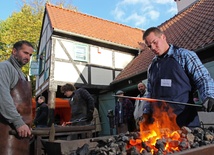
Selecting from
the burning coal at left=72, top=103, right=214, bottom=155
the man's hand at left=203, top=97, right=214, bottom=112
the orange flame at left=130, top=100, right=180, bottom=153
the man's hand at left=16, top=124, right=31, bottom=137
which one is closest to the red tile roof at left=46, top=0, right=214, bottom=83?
the orange flame at left=130, top=100, right=180, bottom=153

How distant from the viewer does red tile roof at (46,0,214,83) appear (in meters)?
6.73

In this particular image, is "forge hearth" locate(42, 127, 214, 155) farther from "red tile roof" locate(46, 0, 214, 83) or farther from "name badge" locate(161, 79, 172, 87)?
"red tile roof" locate(46, 0, 214, 83)

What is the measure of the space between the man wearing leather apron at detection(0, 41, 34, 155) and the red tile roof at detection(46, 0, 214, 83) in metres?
5.14

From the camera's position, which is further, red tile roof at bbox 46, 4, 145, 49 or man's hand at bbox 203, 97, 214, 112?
red tile roof at bbox 46, 4, 145, 49

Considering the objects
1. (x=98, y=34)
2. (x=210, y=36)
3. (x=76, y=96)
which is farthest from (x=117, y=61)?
(x=76, y=96)

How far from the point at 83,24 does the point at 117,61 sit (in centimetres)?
283

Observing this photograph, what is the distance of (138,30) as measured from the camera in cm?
1449

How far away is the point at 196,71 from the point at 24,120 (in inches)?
74.7

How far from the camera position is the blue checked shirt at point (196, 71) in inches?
76.7

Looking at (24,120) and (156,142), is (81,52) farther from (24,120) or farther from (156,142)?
(156,142)

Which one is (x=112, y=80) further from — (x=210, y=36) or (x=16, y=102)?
(x=16, y=102)

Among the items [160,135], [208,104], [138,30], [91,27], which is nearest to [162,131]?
[160,135]

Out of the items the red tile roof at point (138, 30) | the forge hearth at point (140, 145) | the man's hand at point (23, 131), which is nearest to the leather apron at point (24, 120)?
the man's hand at point (23, 131)

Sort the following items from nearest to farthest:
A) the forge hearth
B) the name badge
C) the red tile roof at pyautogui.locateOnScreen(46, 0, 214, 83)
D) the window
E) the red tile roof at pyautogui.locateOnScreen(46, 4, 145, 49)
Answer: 1. the forge hearth
2. the name badge
3. the red tile roof at pyautogui.locateOnScreen(46, 0, 214, 83)
4. the window
5. the red tile roof at pyautogui.locateOnScreen(46, 4, 145, 49)
